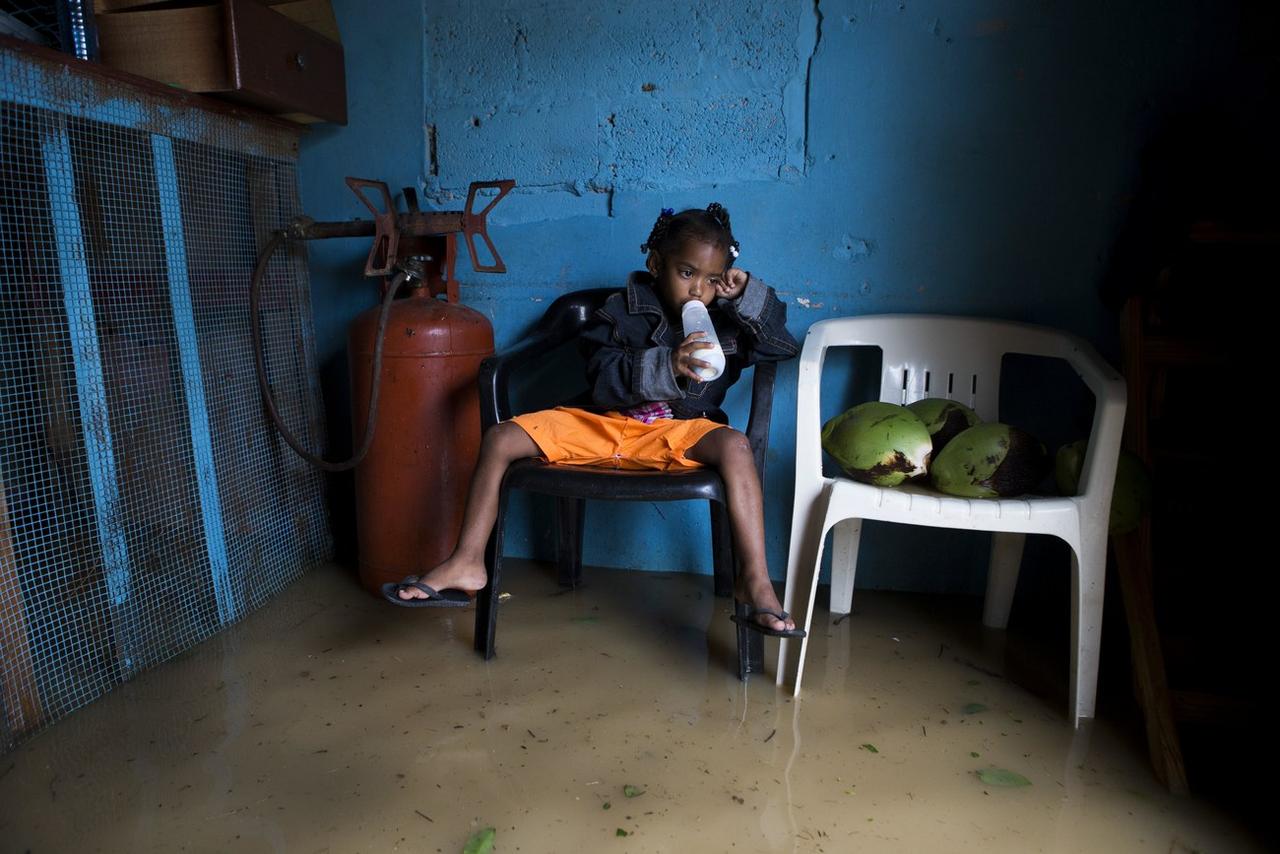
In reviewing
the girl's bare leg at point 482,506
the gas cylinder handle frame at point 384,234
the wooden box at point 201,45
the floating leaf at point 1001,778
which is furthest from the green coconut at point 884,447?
the wooden box at point 201,45

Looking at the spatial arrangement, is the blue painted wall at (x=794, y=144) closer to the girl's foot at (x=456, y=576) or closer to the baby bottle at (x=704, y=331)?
the baby bottle at (x=704, y=331)

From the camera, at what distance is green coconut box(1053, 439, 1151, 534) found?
1755 mm

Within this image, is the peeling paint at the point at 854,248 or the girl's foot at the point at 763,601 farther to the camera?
the peeling paint at the point at 854,248

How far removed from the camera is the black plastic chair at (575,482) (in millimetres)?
1788

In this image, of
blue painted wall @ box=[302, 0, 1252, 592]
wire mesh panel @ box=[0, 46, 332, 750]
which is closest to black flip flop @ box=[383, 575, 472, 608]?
wire mesh panel @ box=[0, 46, 332, 750]

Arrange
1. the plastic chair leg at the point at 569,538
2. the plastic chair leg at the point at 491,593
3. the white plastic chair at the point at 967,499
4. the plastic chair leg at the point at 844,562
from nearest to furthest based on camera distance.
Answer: the white plastic chair at the point at 967,499
the plastic chair leg at the point at 491,593
the plastic chair leg at the point at 844,562
the plastic chair leg at the point at 569,538

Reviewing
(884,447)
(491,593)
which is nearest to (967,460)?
(884,447)

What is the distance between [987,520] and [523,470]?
989mm

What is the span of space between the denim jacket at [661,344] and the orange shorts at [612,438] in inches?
2.3

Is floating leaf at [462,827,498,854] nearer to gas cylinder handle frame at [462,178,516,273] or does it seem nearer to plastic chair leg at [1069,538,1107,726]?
plastic chair leg at [1069,538,1107,726]

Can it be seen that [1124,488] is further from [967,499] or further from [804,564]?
[804,564]

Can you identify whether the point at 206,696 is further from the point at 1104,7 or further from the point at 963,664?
the point at 1104,7

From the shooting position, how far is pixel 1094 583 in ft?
5.57

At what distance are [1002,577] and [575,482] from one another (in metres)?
1.18
